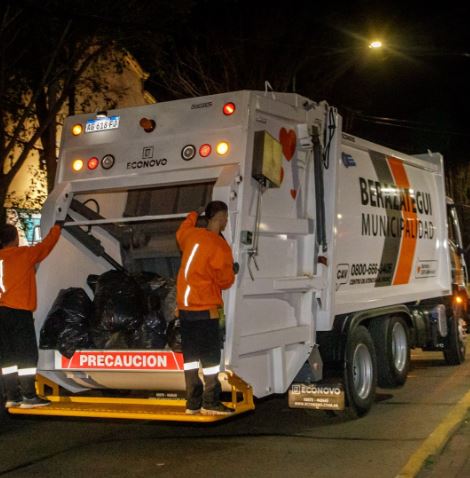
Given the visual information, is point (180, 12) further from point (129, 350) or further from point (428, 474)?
point (428, 474)

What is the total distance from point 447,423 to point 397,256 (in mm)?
2617

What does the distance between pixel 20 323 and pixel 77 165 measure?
1572mm

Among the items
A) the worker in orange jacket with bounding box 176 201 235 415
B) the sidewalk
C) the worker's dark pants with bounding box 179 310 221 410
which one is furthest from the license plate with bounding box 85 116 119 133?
the sidewalk

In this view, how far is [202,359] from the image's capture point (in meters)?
6.05

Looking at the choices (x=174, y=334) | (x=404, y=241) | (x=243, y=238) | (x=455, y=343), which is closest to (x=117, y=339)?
(x=174, y=334)

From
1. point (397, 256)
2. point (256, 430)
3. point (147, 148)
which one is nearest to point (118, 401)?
point (256, 430)

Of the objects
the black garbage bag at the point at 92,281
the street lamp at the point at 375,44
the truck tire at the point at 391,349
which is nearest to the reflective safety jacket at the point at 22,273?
the black garbage bag at the point at 92,281

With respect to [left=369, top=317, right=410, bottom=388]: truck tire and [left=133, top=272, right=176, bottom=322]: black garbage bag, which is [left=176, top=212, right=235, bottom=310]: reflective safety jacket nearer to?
[left=133, top=272, right=176, bottom=322]: black garbage bag

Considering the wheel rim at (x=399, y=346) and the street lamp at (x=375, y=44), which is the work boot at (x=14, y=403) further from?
the street lamp at (x=375, y=44)

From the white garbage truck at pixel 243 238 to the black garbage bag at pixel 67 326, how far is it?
0.08m

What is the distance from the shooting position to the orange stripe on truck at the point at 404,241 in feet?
30.8

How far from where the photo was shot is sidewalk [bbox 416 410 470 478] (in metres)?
5.74

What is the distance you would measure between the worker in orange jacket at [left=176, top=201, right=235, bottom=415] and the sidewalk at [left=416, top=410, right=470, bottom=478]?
5.08ft

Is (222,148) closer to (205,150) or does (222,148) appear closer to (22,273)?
(205,150)
